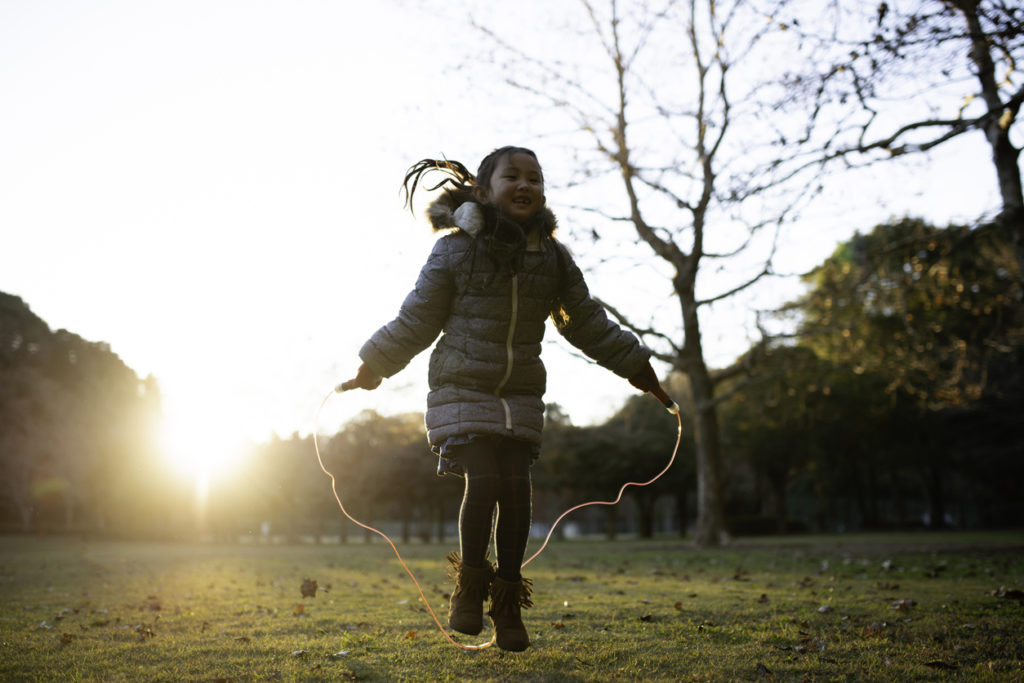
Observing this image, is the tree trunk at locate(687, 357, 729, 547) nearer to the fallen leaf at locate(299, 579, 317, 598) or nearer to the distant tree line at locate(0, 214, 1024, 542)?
the distant tree line at locate(0, 214, 1024, 542)

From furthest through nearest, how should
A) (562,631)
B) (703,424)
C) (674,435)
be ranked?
(674,435) → (703,424) → (562,631)

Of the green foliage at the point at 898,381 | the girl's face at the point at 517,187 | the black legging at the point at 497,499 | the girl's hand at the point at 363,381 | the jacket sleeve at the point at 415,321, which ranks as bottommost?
the black legging at the point at 497,499

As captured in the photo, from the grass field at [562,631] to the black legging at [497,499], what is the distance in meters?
0.45

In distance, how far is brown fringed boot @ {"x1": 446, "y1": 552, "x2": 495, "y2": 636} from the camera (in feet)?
10.8

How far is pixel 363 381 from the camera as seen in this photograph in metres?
3.39

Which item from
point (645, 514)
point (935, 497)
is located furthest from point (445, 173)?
point (935, 497)

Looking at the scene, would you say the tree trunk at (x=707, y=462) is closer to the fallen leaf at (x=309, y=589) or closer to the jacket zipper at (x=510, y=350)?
the fallen leaf at (x=309, y=589)

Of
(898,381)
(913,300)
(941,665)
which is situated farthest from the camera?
(898,381)

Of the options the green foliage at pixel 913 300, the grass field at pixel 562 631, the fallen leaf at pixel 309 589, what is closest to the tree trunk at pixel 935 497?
the green foliage at pixel 913 300

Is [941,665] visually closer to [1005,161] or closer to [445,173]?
[445,173]

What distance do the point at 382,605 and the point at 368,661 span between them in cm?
218

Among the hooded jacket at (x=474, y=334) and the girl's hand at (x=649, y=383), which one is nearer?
the hooded jacket at (x=474, y=334)

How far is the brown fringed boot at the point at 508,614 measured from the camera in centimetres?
325

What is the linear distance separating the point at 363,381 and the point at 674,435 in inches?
1309
